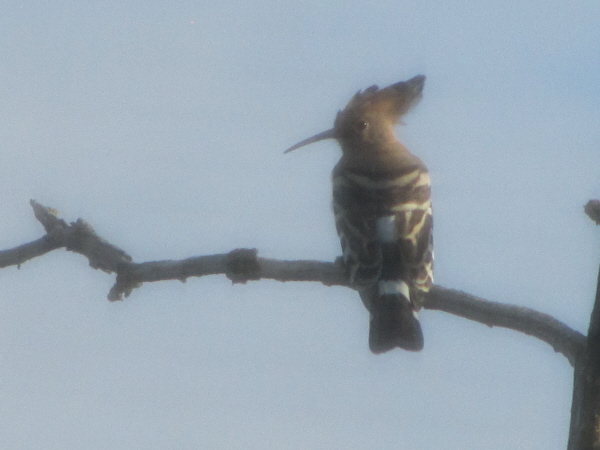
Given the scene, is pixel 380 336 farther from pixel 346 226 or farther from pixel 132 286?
pixel 132 286

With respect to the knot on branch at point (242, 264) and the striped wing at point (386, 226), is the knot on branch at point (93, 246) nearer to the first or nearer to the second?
the knot on branch at point (242, 264)

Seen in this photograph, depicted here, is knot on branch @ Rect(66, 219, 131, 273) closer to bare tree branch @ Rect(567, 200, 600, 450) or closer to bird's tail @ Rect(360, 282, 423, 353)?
bird's tail @ Rect(360, 282, 423, 353)

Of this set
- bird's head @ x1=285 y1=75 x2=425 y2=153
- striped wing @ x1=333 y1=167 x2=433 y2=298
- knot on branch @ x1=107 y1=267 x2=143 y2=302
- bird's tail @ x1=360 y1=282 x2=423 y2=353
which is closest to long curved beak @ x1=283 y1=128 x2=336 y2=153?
bird's head @ x1=285 y1=75 x2=425 y2=153

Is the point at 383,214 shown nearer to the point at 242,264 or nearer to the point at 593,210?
the point at 242,264

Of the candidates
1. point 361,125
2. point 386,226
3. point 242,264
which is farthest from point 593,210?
point 361,125

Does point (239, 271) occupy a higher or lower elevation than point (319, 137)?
lower

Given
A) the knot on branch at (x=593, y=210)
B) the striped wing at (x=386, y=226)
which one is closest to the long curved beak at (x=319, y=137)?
the striped wing at (x=386, y=226)
